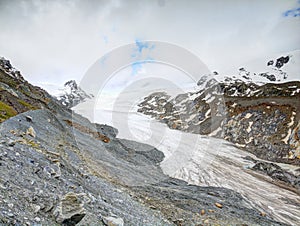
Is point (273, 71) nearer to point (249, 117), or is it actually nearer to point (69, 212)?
point (249, 117)

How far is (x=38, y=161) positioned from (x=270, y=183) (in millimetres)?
36448

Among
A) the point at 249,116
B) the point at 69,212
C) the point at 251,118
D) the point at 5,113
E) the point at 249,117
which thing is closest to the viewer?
the point at 69,212

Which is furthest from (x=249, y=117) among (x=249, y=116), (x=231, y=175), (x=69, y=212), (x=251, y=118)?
(x=69, y=212)

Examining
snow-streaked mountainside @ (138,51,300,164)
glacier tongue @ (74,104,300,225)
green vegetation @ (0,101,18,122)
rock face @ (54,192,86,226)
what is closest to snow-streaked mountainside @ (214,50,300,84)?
snow-streaked mountainside @ (138,51,300,164)

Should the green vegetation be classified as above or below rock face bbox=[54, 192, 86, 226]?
above

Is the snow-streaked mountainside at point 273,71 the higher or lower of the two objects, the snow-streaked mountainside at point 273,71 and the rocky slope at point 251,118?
the higher

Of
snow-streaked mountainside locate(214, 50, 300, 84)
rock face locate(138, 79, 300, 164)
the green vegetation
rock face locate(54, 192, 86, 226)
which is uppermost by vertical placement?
snow-streaked mountainside locate(214, 50, 300, 84)

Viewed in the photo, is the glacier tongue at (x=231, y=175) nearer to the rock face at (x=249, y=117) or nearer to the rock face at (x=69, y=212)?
the rock face at (x=249, y=117)

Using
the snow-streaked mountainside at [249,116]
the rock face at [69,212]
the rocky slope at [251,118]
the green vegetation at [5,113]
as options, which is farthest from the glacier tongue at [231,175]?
the rock face at [69,212]

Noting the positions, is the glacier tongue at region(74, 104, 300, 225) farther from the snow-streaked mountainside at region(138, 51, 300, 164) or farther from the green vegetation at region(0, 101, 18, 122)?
the green vegetation at region(0, 101, 18, 122)

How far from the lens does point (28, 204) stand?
7742 millimetres

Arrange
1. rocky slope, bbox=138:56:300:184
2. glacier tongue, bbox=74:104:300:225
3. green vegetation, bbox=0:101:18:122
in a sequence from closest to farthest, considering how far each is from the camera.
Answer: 1. green vegetation, bbox=0:101:18:122
2. glacier tongue, bbox=74:104:300:225
3. rocky slope, bbox=138:56:300:184

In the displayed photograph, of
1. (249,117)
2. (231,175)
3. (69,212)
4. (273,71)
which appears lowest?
(69,212)

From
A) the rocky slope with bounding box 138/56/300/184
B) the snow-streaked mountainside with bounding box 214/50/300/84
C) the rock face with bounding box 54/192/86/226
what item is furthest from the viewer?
the snow-streaked mountainside with bounding box 214/50/300/84
